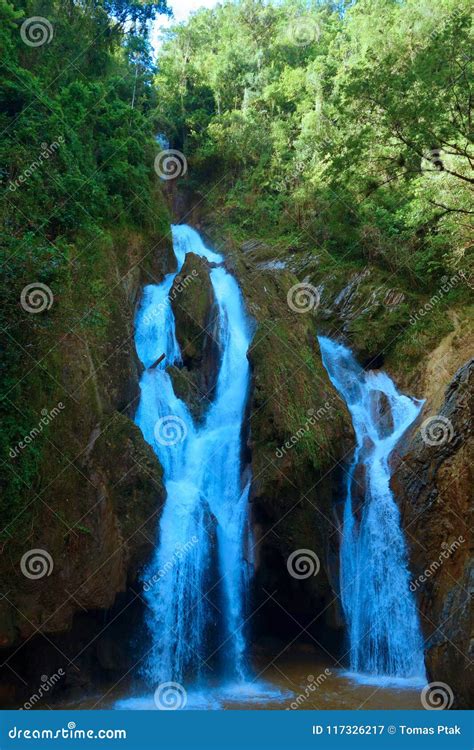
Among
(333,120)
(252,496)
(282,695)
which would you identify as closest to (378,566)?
(252,496)

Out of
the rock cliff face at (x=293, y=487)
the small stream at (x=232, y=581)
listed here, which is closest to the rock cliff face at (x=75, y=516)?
the small stream at (x=232, y=581)

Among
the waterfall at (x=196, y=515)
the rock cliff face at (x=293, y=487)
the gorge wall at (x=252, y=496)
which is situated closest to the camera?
the gorge wall at (x=252, y=496)

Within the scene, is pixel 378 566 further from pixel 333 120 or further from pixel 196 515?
pixel 333 120

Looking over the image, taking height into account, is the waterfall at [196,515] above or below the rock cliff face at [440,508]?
below

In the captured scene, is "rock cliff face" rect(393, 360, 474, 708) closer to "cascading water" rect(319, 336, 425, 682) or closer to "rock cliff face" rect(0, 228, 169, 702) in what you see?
"cascading water" rect(319, 336, 425, 682)

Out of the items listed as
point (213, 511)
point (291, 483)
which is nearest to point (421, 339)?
point (291, 483)

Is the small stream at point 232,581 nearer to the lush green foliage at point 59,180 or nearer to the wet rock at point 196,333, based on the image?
the wet rock at point 196,333

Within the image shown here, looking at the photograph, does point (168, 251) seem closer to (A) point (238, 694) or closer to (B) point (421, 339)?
(B) point (421, 339)
